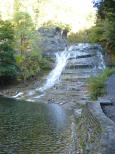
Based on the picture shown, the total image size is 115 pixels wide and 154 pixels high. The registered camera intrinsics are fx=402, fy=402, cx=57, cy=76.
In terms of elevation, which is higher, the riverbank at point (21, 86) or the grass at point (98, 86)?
the grass at point (98, 86)

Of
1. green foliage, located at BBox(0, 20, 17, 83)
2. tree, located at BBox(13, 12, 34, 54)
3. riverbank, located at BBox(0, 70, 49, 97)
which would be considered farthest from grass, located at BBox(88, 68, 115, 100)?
tree, located at BBox(13, 12, 34, 54)

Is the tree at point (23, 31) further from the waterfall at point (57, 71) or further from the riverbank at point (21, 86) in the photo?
the waterfall at point (57, 71)

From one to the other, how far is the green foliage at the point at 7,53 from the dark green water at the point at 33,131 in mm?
16829

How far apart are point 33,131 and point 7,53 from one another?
2718 centimetres

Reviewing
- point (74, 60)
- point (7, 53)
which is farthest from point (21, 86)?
point (74, 60)

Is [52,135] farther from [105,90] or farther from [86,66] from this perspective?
[86,66]

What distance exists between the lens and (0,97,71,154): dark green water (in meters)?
16.4

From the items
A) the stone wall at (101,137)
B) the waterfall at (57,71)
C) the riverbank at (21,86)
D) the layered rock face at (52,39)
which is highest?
the layered rock face at (52,39)

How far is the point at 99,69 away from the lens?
150ft

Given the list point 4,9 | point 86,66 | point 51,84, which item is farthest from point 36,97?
point 4,9

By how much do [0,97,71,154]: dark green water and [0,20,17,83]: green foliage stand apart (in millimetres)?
16829

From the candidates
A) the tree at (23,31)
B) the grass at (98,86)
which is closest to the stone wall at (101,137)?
the grass at (98,86)

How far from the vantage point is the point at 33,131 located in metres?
20.1

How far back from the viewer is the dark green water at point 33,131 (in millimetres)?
16406
